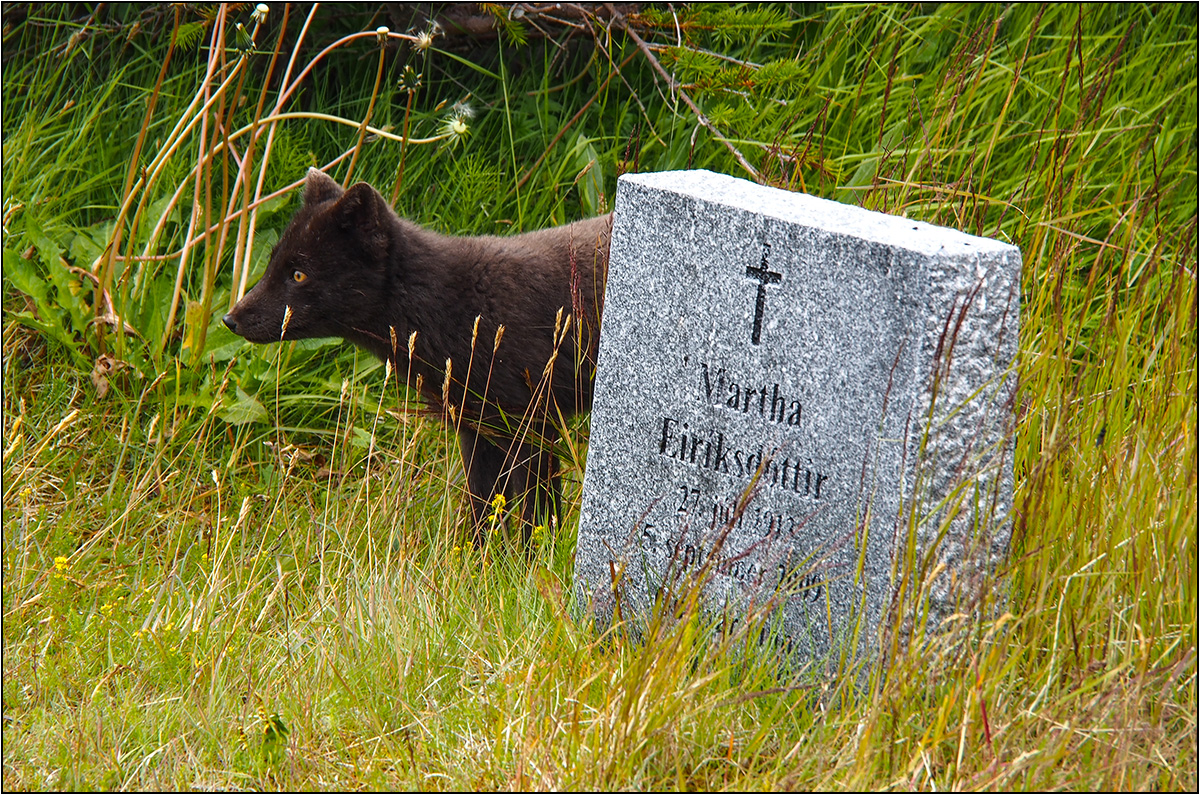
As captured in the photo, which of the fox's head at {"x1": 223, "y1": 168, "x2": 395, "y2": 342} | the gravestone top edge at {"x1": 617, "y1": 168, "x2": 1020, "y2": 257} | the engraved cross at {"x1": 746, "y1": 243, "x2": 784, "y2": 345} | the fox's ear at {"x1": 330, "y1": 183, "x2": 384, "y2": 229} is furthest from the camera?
the fox's head at {"x1": 223, "y1": 168, "x2": 395, "y2": 342}

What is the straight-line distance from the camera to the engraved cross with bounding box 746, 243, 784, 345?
2.77 m

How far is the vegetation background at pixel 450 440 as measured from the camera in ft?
8.32

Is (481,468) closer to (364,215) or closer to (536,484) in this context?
(536,484)

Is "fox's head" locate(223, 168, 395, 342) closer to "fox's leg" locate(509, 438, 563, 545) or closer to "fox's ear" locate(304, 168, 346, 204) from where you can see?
"fox's ear" locate(304, 168, 346, 204)

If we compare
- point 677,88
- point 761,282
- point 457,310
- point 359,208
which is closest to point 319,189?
point 359,208

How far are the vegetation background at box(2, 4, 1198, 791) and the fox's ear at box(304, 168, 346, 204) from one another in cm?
35

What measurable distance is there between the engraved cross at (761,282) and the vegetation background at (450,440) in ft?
2.46

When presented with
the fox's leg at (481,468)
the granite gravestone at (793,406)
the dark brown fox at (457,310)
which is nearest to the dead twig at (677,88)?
the dark brown fox at (457,310)

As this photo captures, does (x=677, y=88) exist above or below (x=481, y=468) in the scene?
above

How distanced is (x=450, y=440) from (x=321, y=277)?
957 millimetres

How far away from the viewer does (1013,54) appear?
491 cm

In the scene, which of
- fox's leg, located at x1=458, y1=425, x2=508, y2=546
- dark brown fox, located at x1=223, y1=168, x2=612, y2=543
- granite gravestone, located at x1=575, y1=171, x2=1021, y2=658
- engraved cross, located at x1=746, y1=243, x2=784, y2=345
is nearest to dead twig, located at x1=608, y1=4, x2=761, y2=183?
dark brown fox, located at x1=223, y1=168, x2=612, y2=543

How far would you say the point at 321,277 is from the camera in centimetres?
392

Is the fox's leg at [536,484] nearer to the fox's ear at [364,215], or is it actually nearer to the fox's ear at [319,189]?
the fox's ear at [364,215]
